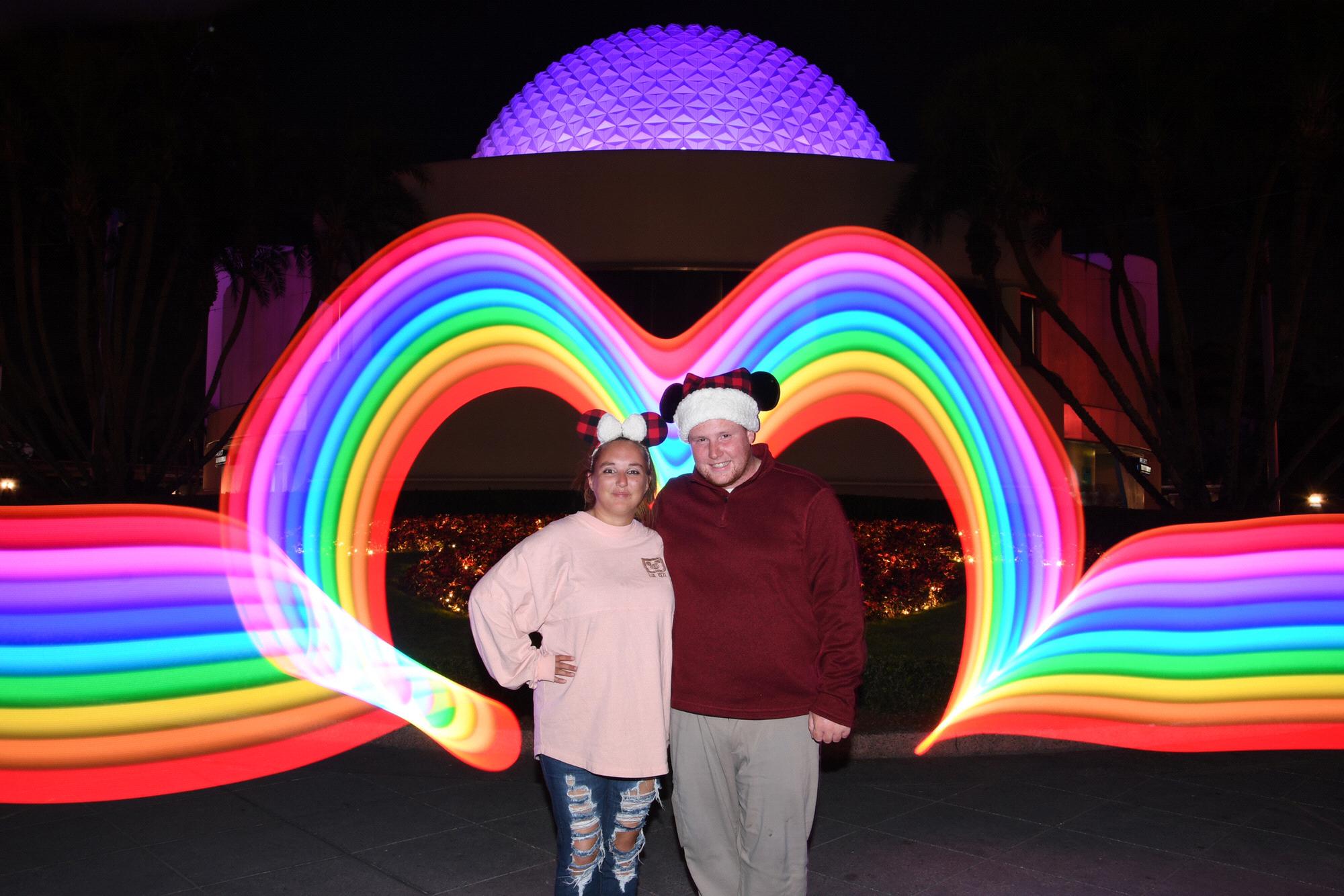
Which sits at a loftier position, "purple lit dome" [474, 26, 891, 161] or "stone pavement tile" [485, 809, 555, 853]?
"purple lit dome" [474, 26, 891, 161]

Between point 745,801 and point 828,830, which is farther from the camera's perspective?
point 828,830

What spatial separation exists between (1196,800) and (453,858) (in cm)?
456

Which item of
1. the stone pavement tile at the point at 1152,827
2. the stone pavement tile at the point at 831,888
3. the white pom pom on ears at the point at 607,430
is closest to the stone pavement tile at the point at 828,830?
the stone pavement tile at the point at 831,888

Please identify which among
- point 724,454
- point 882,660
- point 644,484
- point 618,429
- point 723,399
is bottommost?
point 882,660

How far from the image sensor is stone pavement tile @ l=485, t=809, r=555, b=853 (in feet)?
18.3

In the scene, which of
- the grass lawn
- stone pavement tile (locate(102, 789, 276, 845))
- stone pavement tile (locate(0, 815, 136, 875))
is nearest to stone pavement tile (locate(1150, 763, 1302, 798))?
the grass lawn

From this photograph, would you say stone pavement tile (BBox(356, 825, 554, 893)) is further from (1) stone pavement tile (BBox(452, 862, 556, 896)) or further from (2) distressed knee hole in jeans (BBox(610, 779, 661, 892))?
(2) distressed knee hole in jeans (BBox(610, 779, 661, 892))

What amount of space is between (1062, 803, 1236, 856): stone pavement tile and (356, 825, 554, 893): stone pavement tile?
314cm

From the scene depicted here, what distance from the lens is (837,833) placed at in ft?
19.0

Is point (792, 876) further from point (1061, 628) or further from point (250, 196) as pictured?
point (250, 196)

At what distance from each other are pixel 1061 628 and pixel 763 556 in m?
5.93

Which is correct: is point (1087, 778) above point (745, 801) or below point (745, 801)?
below

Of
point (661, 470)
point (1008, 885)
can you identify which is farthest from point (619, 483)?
point (661, 470)

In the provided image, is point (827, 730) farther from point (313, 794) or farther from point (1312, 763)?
point (1312, 763)
